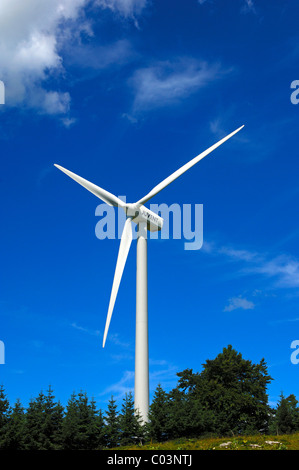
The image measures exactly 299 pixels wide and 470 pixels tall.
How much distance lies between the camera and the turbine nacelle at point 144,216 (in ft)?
221

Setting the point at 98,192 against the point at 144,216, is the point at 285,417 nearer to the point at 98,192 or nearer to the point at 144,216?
the point at 144,216

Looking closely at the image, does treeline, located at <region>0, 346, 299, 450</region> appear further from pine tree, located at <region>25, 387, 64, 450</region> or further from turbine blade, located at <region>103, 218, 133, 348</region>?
turbine blade, located at <region>103, 218, 133, 348</region>

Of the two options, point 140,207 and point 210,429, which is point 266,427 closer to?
point 210,429

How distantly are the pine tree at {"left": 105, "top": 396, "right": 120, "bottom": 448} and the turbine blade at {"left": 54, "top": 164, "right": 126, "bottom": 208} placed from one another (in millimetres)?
26288

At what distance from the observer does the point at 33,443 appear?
53.8 meters

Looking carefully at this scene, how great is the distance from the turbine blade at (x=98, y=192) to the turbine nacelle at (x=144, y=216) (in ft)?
4.43

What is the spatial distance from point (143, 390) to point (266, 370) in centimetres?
3725

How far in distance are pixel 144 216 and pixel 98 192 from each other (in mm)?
7453

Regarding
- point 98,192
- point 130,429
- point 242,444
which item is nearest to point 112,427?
point 130,429

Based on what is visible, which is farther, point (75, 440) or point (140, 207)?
point (140, 207)

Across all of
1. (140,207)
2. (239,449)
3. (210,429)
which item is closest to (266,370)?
(210,429)

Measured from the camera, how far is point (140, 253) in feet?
224

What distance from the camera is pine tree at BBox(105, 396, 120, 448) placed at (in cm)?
5497
